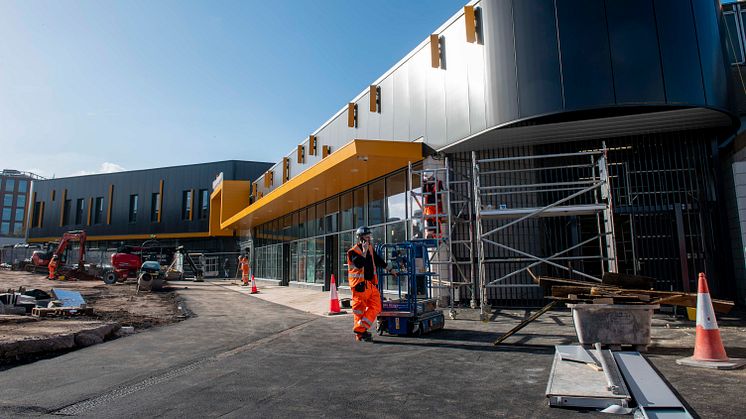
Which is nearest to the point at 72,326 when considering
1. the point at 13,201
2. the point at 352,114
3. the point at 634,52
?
the point at 352,114

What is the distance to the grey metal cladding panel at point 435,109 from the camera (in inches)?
465

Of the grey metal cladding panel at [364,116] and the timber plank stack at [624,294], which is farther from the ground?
the grey metal cladding panel at [364,116]

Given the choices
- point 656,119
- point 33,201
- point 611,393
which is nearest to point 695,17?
point 656,119

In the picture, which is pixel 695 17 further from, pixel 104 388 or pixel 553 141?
pixel 104 388

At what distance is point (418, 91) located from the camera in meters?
12.8

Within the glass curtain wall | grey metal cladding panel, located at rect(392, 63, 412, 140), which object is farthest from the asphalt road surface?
grey metal cladding panel, located at rect(392, 63, 412, 140)

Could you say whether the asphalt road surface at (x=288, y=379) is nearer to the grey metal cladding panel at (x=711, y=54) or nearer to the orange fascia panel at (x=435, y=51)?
the grey metal cladding panel at (x=711, y=54)

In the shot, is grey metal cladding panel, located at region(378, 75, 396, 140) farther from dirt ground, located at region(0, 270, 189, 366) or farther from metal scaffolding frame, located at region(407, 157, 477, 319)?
dirt ground, located at region(0, 270, 189, 366)

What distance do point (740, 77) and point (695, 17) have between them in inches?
113

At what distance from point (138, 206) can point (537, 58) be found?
44688 millimetres

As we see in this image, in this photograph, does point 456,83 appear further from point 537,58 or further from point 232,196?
point 232,196

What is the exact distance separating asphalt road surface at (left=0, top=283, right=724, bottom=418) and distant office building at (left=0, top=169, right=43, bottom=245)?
363 feet

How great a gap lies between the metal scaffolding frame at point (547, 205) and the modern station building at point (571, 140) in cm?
6

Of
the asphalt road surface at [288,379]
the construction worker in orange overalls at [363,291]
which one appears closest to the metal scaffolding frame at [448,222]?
the asphalt road surface at [288,379]
